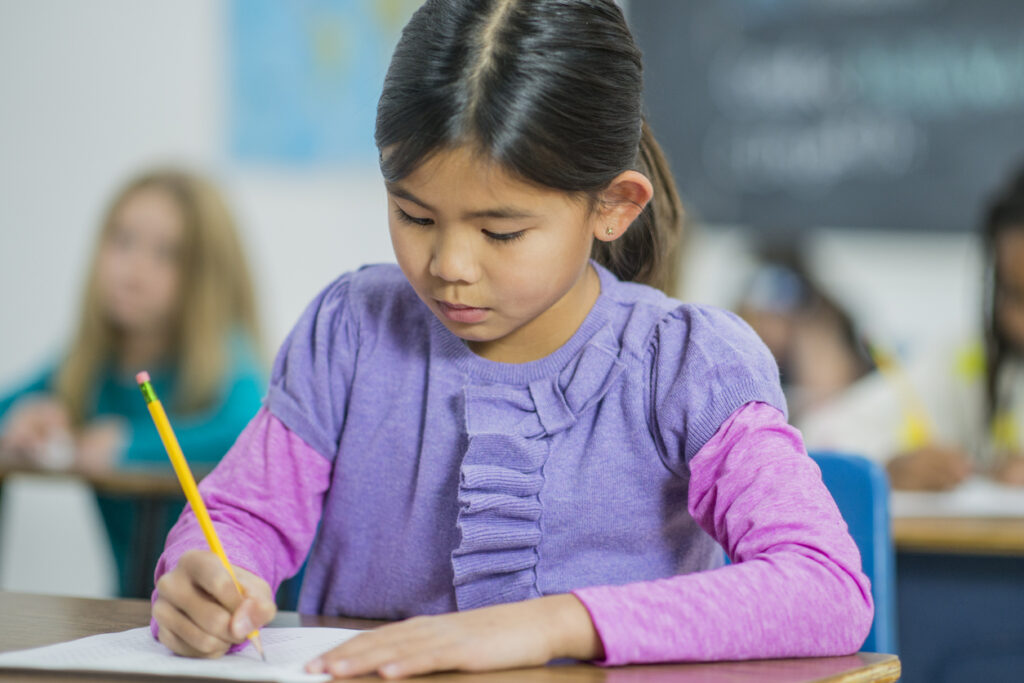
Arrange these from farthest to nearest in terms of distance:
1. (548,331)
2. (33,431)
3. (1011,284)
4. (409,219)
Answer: (33,431) → (1011,284) → (548,331) → (409,219)

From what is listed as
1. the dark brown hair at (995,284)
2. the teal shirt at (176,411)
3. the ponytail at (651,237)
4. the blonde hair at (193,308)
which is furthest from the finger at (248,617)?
the dark brown hair at (995,284)

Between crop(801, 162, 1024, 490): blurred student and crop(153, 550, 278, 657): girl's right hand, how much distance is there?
1641 millimetres

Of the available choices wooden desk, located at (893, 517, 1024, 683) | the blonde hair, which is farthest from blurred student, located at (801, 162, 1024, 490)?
the blonde hair

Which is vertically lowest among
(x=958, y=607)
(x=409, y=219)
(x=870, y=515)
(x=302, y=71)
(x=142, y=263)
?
(x=958, y=607)

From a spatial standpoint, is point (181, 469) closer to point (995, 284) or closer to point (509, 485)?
point (509, 485)

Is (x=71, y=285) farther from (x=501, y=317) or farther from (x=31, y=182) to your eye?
(x=501, y=317)

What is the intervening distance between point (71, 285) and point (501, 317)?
8.39 ft

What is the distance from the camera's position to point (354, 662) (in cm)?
69

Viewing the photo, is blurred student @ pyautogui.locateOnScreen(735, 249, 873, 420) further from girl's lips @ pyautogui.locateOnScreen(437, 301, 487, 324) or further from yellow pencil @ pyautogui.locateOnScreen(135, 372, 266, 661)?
yellow pencil @ pyautogui.locateOnScreen(135, 372, 266, 661)

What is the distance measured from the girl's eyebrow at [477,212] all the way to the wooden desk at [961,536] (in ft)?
3.28

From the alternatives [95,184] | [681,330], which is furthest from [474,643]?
[95,184]

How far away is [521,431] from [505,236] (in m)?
0.17

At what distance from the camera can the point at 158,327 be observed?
2660mm

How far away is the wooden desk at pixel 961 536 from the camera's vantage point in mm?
1606
